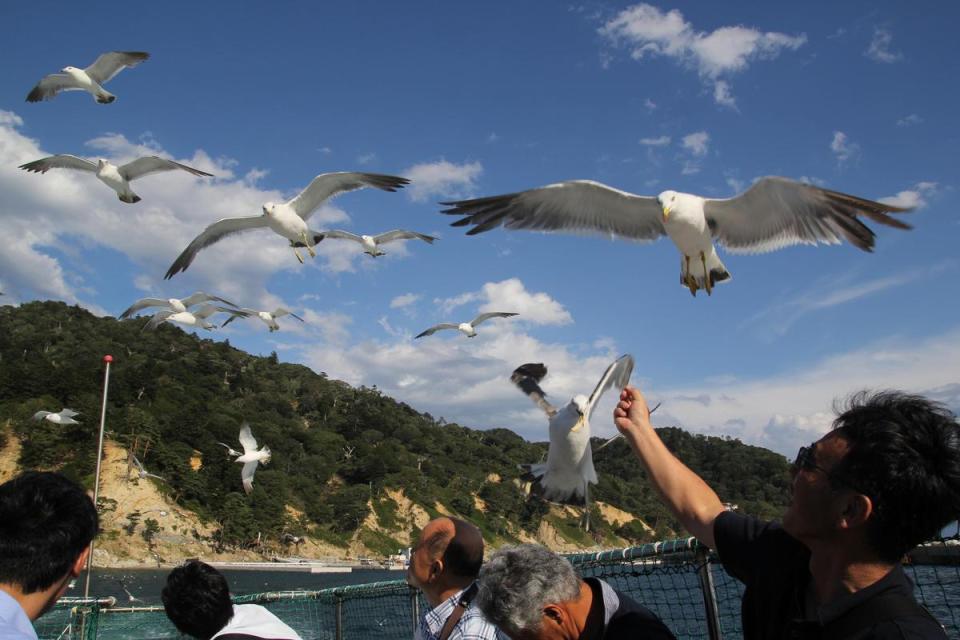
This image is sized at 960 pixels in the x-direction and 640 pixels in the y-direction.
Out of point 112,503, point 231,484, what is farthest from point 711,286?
point 231,484

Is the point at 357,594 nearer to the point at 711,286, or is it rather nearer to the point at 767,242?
the point at 711,286

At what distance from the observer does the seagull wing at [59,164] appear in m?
13.3


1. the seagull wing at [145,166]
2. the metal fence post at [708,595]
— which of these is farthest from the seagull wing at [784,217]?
the seagull wing at [145,166]

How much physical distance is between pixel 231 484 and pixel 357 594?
174ft

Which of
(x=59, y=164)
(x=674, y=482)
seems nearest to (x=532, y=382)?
(x=674, y=482)

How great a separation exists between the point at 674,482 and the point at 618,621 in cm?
40

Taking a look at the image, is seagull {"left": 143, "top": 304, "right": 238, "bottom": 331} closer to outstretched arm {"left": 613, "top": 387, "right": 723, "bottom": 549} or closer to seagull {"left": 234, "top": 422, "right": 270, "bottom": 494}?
seagull {"left": 234, "top": 422, "right": 270, "bottom": 494}

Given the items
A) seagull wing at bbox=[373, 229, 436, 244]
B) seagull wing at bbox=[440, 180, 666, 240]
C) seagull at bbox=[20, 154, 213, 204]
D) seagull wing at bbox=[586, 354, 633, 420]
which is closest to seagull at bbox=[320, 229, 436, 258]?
seagull wing at bbox=[373, 229, 436, 244]

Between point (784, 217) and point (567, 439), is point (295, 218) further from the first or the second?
point (567, 439)

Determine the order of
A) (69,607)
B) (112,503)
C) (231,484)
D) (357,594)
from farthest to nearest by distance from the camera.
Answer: (231,484)
(112,503)
(69,607)
(357,594)

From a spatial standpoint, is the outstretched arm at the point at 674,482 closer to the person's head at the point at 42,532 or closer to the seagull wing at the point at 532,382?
the person's head at the point at 42,532

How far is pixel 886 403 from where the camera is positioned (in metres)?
1.72

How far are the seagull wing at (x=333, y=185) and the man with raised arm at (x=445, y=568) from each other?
8.22 meters

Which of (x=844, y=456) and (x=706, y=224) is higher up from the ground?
(x=706, y=224)
